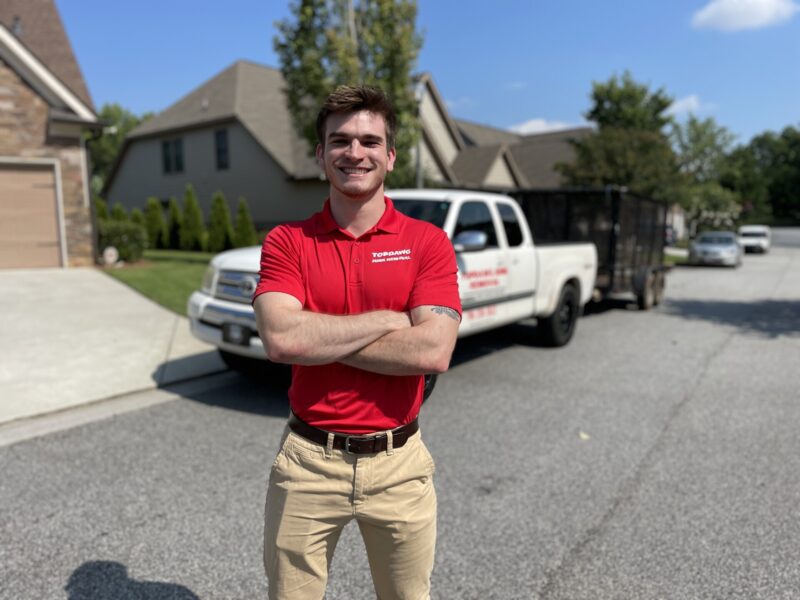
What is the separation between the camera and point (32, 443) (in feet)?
15.3

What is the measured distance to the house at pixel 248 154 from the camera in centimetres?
2384

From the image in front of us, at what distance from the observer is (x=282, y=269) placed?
1.94 meters

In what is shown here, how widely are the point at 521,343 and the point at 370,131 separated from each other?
7.12 metres

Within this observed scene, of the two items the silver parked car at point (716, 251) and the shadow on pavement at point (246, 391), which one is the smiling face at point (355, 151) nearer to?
the shadow on pavement at point (246, 391)

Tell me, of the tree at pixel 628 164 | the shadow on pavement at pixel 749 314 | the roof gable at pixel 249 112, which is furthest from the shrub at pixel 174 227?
the shadow on pavement at pixel 749 314

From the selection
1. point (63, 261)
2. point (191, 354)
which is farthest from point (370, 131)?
point (63, 261)

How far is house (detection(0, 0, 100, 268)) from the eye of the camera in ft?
43.0

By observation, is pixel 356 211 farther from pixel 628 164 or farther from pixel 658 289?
pixel 628 164

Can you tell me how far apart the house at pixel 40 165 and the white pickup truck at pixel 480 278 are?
9.42 meters

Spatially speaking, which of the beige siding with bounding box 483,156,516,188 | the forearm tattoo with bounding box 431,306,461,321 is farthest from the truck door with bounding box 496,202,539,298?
the beige siding with bounding box 483,156,516,188

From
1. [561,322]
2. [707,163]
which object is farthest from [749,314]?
[707,163]

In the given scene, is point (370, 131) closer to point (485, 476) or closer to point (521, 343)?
point (485, 476)

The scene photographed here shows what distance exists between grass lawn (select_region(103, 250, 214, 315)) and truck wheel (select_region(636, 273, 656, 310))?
8489 millimetres

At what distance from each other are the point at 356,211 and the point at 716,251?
26792 mm
